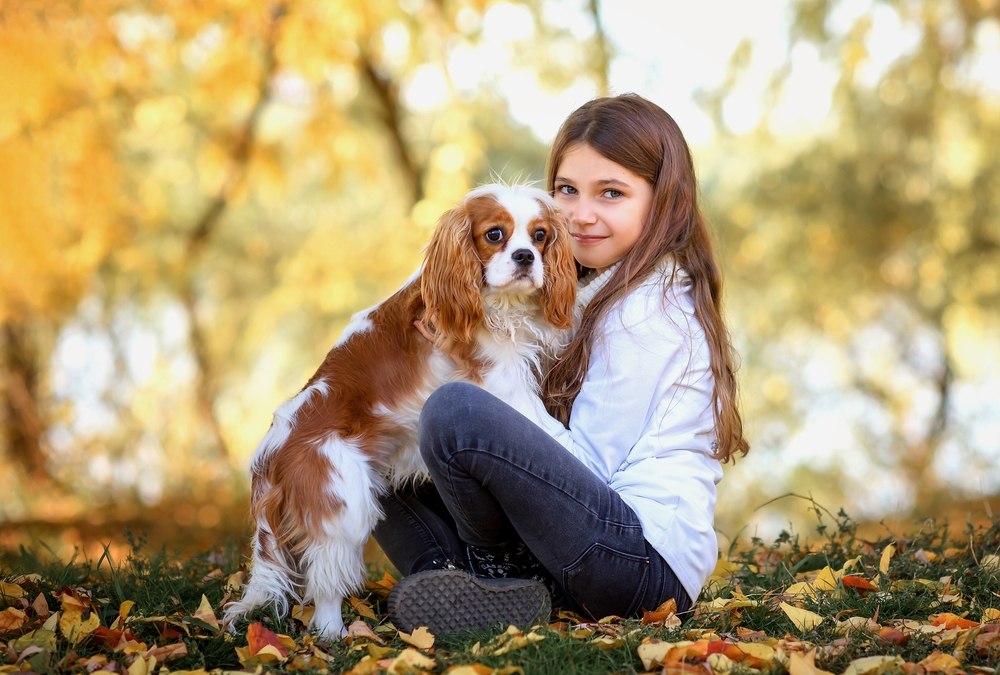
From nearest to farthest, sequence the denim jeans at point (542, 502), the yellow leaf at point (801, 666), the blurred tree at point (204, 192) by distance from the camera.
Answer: the yellow leaf at point (801, 666), the denim jeans at point (542, 502), the blurred tree at point (204, 192)

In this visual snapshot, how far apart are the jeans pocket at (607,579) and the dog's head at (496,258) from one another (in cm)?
76

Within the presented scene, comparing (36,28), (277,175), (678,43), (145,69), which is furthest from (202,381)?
(678,43)

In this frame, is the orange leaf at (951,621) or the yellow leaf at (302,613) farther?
the yellow leaf at (302,613)

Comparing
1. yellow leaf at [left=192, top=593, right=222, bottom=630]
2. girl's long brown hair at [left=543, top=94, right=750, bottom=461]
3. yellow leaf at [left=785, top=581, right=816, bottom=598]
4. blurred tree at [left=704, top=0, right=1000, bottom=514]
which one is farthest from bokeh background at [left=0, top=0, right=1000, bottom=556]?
yellow leaf at [left=192, top=593, right=222, bottom=630]

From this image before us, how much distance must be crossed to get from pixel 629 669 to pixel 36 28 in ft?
16.3

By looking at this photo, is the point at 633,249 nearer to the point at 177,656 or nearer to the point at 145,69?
the point at 177,656

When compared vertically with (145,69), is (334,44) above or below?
above

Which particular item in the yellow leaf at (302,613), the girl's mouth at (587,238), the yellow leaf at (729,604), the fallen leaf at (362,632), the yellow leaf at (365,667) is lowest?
the yellow leaf at (365,667)

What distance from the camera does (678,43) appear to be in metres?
8.49

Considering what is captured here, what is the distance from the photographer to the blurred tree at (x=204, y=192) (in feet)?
18.8

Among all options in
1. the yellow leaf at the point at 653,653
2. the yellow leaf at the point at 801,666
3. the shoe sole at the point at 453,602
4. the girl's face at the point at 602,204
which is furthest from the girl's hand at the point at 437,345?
the yellow leaf at the point at 801,666

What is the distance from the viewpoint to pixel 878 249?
29.4ft

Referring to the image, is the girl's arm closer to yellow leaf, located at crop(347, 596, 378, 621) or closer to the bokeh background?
yellow leaf, located at crop(347, 596, 378, 621)

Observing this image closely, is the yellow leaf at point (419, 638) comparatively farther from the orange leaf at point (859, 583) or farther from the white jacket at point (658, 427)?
the orange leaf at point (859, 583)
